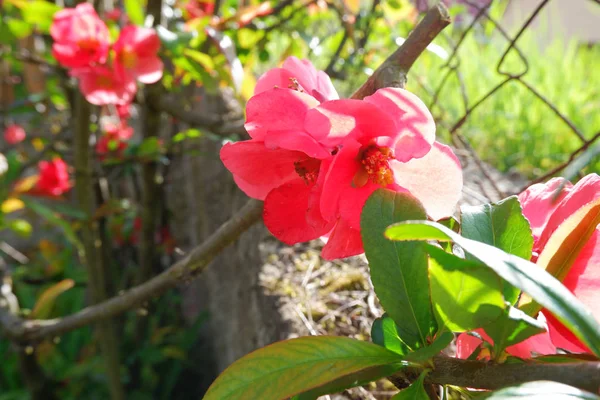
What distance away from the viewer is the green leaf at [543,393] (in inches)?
8.9

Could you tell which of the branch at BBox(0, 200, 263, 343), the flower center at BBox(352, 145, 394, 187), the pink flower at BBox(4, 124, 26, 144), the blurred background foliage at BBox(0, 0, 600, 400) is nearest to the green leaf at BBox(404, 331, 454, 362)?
the flower center at BBox(352, 145, 394, 187)

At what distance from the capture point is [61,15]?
924 millimetres

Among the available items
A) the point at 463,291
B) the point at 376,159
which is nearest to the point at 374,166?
the point at 376,159

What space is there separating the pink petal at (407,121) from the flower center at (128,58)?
0.70 m

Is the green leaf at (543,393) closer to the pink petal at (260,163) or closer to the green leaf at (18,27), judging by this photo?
the pink petal at (260,163)

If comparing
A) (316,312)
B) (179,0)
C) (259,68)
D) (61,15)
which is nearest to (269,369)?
(316,312)

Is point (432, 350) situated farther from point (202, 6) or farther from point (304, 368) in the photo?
point (202, 6)

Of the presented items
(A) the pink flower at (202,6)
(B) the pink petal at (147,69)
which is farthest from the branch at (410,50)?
(A) the pink flower at (202,6)

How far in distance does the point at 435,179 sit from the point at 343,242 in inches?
3.1

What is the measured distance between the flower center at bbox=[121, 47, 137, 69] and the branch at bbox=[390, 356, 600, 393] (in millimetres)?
779

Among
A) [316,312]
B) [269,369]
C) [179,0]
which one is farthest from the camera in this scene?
[179,0]

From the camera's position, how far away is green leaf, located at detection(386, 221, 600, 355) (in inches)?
9.3

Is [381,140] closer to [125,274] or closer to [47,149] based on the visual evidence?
[47,149]

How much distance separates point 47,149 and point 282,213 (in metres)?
1.31
